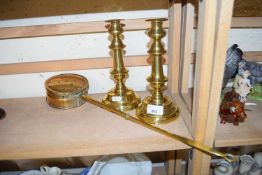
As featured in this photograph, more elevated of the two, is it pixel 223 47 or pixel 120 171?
pixel 223 47

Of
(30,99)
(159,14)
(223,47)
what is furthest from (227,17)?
(30,99)

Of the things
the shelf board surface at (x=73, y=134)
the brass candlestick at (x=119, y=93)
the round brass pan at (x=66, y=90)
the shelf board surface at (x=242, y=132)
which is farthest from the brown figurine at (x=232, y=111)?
the round brass pan at (x=66, y=90)

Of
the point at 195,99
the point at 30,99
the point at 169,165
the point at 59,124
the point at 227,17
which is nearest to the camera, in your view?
the point at 227,17

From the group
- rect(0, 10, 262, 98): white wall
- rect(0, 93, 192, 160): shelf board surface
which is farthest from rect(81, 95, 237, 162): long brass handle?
rect(0, 10, 262, 98): white wall

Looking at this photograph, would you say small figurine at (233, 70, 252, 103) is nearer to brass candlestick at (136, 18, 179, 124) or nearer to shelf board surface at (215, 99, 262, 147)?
shelf board surface at (215, 99, 262, 147)

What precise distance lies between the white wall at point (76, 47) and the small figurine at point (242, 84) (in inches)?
8.1

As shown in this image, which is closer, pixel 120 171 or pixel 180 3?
pixel 180 3

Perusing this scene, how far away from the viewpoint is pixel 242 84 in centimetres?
74

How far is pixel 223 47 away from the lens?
510 mm

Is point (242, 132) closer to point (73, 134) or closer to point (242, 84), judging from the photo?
point (242, 84)

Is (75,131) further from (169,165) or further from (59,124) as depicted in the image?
(169,165)

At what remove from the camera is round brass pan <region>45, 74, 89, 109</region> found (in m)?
0.79

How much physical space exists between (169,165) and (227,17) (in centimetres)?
79

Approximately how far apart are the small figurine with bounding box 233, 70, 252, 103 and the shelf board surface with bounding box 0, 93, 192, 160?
214 mm
